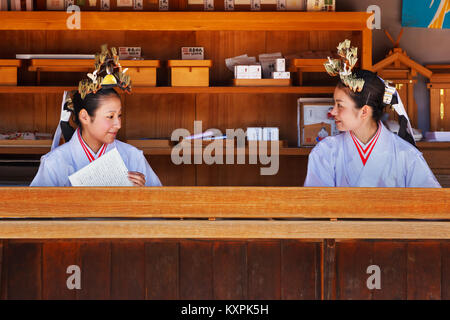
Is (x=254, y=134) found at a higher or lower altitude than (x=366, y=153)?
higher

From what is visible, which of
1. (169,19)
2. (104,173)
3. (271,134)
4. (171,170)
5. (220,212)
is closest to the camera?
(220,212)

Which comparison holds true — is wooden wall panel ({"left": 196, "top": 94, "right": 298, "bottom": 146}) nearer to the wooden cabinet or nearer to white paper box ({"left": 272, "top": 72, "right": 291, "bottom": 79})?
the wooden cabinet

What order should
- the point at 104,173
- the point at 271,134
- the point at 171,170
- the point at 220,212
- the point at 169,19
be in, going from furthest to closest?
the point at 171,170 < the point at 271,134 < the point at 169,19 < the point at 104,173 < the point at 220,212

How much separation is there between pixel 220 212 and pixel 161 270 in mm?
292

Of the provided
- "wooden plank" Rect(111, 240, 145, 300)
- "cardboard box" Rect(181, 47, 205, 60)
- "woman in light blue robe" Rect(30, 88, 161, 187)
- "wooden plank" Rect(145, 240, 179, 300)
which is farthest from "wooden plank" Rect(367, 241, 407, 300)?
"cardboard box" Rect(181, 47, 205, 60)

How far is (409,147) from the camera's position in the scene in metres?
2.88

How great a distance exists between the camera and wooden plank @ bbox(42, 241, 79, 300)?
1831 millimetres

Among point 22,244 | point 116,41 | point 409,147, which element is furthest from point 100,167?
point 116,41

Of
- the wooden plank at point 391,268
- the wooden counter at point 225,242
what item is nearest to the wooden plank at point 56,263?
the wooden counter at point 225,242

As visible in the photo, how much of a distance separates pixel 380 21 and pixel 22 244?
331 cm

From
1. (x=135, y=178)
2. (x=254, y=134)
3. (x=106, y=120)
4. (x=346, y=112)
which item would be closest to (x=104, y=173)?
(x=135, y=178)

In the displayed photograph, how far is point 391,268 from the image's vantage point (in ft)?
5.98

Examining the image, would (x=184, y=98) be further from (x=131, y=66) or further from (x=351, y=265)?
(x=351, y=265)

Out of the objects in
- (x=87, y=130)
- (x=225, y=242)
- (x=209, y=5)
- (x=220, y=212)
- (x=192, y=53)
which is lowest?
(x=225, y=242)
